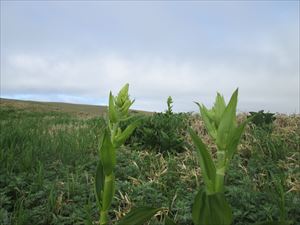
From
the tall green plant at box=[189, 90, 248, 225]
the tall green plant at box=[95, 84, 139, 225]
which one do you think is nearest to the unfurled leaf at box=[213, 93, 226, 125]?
the tall green plant at box=[189, 90, 248, 225]

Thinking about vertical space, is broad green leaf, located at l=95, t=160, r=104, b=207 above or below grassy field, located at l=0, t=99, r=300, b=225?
above

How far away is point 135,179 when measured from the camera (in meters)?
4.43

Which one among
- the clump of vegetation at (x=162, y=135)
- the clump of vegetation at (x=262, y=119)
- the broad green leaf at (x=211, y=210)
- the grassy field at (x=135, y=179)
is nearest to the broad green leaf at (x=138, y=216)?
the broad green leaf at (x=211, y=210)

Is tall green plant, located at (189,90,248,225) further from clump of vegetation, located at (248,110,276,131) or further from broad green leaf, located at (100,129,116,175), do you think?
clump of vegetation, located at (248,110,276,131)

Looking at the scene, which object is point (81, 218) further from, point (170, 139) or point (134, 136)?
point (134, 136)

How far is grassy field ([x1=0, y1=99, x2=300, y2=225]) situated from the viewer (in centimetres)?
356

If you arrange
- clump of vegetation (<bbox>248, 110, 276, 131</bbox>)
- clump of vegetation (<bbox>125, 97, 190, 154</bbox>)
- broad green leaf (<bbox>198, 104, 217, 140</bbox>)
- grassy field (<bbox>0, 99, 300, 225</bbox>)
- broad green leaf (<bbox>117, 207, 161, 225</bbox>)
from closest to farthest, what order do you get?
1. broad green leaf (<bbox>198, 104, 217, 140</bbox>)
2. broad green leaf (<bbox>117, 207, 161, 225</bbox>)
3. grassy field (<bbox>0, 99, 300, 225</bbox>)
4. clump of vegetation (<bbox>125, 97, 190, 154</bbox>)
5. clump of vegetation (<bbox>248, 110, 276, 131</bbox>)

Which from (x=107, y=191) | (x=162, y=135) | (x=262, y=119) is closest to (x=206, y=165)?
(x=107, y=191)

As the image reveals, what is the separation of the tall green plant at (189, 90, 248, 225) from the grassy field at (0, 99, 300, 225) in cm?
130

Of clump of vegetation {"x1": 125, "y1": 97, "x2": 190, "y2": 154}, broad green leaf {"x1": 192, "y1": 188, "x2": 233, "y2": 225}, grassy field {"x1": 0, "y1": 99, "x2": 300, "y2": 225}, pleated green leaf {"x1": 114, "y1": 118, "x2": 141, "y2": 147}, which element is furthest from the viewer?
clump of vegetation {"x1": 125, "y1": 97, "x2": 190, "y2": 154}

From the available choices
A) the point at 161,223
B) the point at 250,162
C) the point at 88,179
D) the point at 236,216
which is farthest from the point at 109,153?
the point at 250,162

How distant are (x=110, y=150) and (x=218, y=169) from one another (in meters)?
0.59

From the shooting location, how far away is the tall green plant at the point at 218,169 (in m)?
1.46

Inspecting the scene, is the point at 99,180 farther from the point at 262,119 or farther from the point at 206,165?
the point at 262,119
